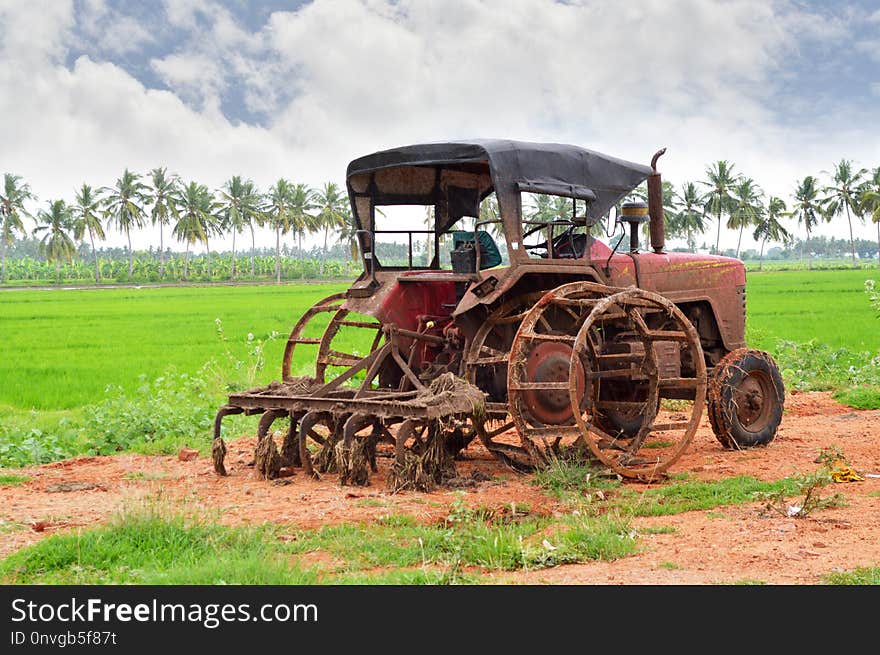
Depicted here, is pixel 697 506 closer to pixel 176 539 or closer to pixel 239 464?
pixel 176 539

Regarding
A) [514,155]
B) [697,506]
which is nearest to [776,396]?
[697,506]

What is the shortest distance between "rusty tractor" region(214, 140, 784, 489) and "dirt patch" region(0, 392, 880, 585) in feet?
1.01

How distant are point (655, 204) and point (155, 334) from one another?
56.4ft

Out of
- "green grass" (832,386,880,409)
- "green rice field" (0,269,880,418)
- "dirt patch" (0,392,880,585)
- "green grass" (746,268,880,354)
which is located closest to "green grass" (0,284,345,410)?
"green rice field" (0,269,880,418)

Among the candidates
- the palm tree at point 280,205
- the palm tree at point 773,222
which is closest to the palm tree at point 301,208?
the palm tree at point 280,205

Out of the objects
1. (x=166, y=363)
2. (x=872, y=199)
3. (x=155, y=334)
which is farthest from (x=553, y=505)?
(x=872, y=199)

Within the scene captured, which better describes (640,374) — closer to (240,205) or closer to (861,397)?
(861,397)

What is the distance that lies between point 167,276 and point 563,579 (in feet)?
258

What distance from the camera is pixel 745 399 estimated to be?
9.26m

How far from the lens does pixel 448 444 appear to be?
867cm

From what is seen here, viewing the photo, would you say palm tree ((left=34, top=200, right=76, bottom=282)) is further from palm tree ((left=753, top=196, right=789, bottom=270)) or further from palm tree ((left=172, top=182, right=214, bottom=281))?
palm tree ((left=753, top=196, right=789, bottom=270))

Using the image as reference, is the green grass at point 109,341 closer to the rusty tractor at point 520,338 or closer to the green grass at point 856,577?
the rusty tractor at point 520,338

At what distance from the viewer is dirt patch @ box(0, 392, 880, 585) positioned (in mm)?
5078

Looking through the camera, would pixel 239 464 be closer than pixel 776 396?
Yes
